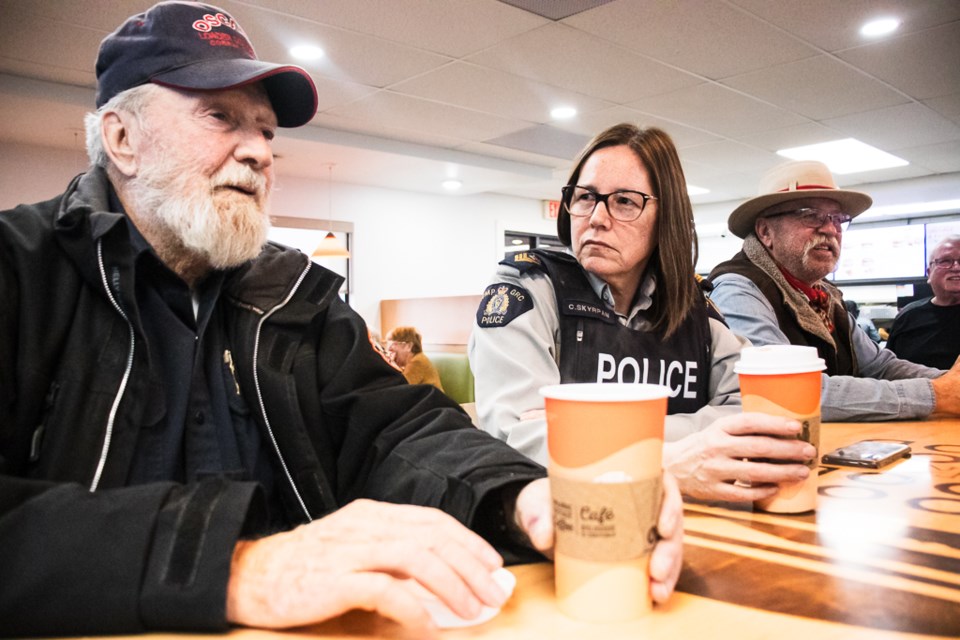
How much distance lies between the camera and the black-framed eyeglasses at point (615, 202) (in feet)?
5.51

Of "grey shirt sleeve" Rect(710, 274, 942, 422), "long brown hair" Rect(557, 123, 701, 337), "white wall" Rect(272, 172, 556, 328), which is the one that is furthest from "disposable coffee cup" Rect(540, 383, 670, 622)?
"white wall" Rect(272, 172, 556, 328)

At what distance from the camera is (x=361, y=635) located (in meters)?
0.59

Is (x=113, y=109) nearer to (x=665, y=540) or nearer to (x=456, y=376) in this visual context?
(x=665, y=540)

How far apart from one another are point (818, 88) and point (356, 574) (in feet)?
18.5

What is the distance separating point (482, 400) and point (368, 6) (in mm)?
2877

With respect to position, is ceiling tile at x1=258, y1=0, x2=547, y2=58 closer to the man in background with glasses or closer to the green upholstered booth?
the green upholstered booth

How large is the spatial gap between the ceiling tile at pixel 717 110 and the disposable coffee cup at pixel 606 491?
16.5ft

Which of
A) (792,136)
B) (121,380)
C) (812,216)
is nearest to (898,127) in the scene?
(792,136)

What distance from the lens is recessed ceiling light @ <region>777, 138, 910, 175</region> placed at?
7.01m

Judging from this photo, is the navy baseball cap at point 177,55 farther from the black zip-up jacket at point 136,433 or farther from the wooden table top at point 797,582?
the wooden table top at point 797,582

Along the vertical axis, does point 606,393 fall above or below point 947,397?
above

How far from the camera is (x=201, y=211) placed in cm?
122

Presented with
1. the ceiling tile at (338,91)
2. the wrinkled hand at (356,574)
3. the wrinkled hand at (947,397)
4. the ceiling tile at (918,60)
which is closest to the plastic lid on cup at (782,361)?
the wrinkled hand at (356,574)

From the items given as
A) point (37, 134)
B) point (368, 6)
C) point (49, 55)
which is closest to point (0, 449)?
point (368, 6)
